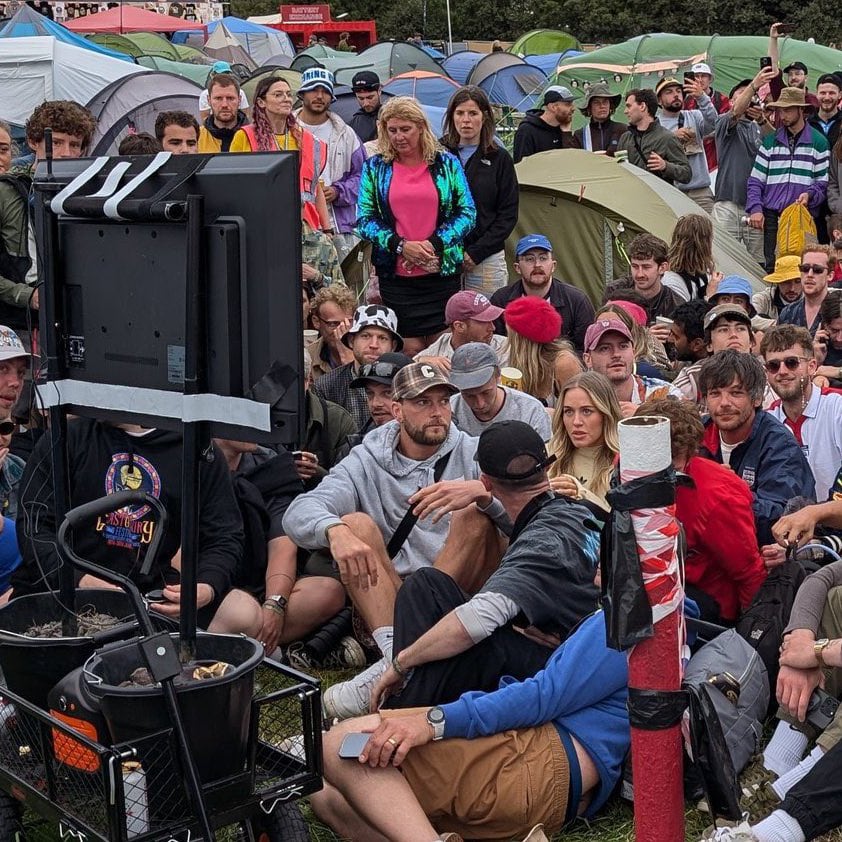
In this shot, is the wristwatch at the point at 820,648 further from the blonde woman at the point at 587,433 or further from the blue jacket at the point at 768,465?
the blonde woman at the point at 587,433

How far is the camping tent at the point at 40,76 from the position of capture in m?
17.9

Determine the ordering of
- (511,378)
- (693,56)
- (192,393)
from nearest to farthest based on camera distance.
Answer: (192,393) → (511,378) → (693,56)

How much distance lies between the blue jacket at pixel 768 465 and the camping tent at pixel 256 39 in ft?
101

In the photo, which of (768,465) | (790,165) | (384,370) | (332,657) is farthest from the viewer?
(790,165)

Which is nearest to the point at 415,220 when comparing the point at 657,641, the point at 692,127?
the point at 657,641

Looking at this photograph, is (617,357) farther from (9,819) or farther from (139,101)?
(139,101)

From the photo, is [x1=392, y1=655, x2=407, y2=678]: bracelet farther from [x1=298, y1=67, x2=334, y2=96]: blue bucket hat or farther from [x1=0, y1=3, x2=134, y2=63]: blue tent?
[x1=0, y1=3, x2=134, y2=63]: blue tent

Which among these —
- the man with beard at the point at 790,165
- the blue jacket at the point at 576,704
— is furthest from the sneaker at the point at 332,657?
the man with beard at the point at 790,165

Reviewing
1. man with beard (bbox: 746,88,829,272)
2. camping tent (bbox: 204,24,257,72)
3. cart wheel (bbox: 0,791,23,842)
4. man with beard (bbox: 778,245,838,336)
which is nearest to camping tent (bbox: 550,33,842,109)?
man with beard (bbox: 746,88,829,272)

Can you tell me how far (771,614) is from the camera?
4.25m

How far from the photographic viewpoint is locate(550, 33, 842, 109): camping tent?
68.1 ft

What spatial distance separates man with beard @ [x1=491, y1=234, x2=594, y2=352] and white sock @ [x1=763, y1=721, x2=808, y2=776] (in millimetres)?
3743

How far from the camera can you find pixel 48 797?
3.27m

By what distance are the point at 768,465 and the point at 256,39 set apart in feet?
105
